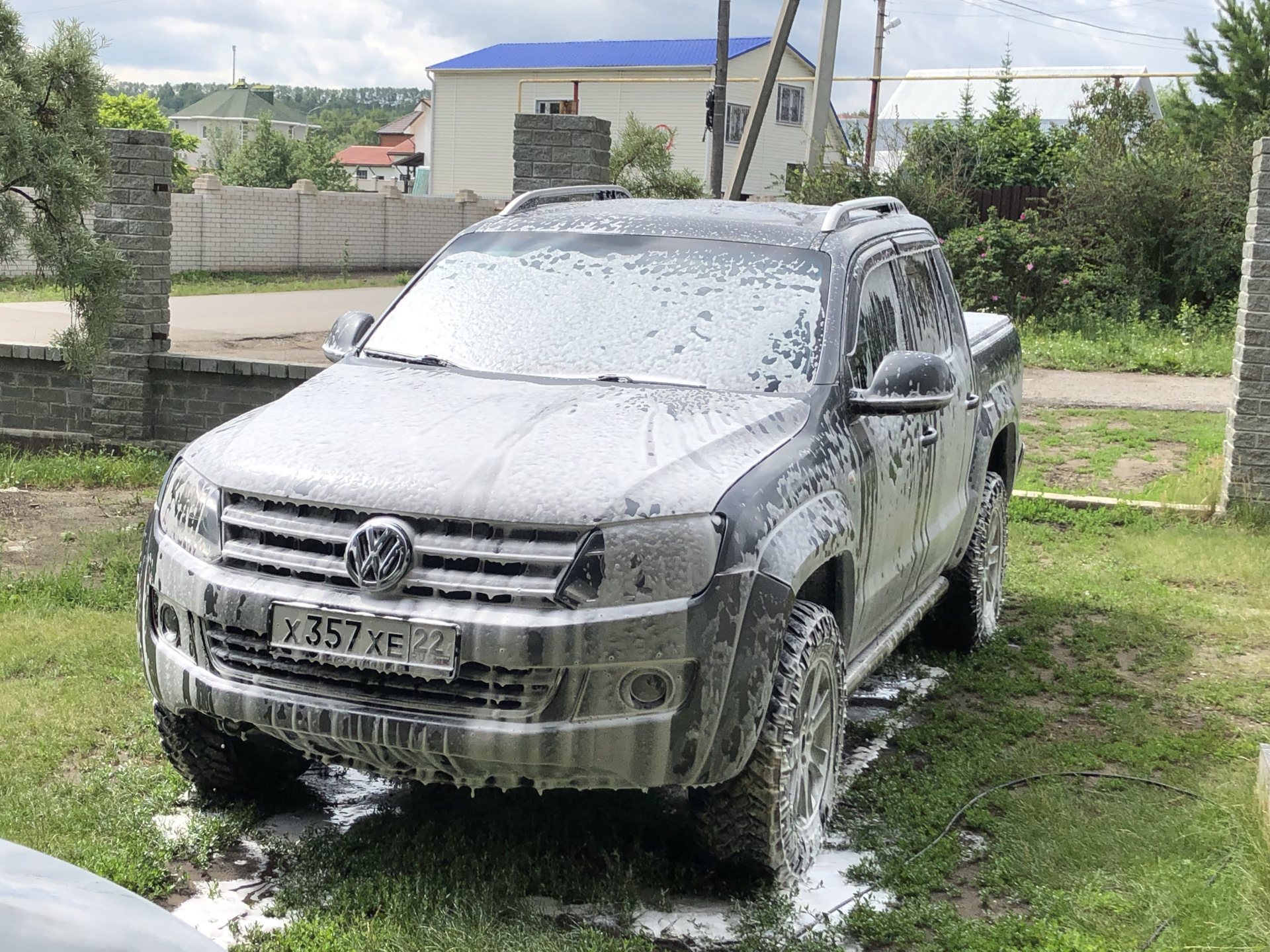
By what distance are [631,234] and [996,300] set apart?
16.1 meters

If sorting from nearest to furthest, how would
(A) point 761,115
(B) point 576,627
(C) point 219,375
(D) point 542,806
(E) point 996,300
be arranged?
(B) point 576,627 → (D) point 542,806 → (C) point 219,375 → (A) point 761,115 → (E) point 996,300

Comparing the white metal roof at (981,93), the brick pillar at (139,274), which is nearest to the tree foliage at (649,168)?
the white metal roof at (981,93)

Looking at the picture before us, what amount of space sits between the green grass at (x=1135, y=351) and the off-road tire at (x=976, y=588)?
35.7 ft

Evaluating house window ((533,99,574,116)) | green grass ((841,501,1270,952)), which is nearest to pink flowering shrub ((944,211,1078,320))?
green grass ((841,501,1270,952))

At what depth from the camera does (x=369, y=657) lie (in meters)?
3.56

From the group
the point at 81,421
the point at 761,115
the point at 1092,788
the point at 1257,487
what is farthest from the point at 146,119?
the point at 1092,788

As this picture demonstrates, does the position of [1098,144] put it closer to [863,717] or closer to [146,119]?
[863,717]

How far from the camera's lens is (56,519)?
8.65 meters

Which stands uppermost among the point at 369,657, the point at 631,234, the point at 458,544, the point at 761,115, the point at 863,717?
the point at 761,115

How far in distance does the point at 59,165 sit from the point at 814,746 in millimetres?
6354

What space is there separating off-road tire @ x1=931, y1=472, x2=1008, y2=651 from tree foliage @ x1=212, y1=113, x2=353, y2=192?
A: 42.4 meters

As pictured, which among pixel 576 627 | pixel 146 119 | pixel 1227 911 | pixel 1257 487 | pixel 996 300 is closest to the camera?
pixel 576 627

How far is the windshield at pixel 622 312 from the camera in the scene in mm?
A: 4543

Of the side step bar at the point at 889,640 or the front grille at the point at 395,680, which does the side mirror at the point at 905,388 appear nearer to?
the side step bar at the point at 889,640
